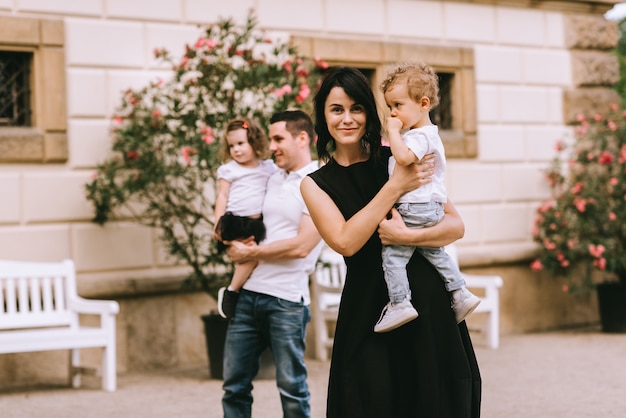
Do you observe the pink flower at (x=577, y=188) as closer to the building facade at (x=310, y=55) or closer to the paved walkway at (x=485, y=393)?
the building facade at (x=310, y=55)

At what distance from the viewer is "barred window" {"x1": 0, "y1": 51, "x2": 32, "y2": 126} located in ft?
31.7

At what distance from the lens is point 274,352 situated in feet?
19.2

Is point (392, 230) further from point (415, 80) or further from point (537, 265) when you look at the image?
point (537, 265)

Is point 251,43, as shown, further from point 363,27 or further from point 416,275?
point 416,275

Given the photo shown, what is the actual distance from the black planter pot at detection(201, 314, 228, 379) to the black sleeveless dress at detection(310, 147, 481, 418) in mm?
5206

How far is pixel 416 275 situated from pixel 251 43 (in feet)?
22.3

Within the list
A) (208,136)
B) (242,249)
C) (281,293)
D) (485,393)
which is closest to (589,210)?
(485,393)

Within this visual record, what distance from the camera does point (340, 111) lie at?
4320mm

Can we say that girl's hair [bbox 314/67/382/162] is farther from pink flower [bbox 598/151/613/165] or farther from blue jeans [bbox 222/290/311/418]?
pink flower [bbox 598/151/613/165]

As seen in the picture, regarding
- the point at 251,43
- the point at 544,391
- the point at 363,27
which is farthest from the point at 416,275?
the point at 363,27

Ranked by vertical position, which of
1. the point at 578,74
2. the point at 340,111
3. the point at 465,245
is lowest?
the point at 465,245

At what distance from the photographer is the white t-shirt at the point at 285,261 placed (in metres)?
5.89

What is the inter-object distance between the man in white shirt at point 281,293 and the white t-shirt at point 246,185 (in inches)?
28.2

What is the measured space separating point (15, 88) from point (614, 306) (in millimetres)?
6485
